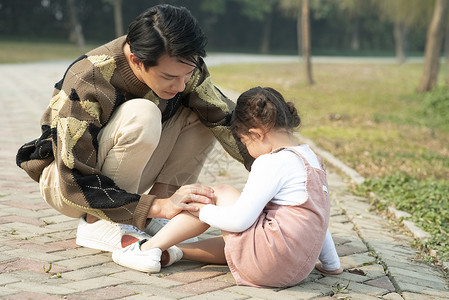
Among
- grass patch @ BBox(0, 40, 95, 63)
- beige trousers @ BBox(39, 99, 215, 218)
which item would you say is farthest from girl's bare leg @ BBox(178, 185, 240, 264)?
grass patch @ BBox(0, 40, 95, 63)

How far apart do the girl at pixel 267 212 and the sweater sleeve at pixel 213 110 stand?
0.48 m

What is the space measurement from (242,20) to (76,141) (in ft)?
126

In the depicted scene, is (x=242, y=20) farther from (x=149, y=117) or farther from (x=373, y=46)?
(x=149, y=117)

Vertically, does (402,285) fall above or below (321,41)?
above

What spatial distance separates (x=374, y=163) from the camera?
6059 millimetres

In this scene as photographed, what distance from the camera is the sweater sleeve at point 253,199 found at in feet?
9.01

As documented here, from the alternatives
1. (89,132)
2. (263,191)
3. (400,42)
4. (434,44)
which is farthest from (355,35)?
(263,191)

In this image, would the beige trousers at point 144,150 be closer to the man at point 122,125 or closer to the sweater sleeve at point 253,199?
the man at point 122,125

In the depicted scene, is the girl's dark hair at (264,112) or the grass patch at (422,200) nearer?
the girl's dark hair at (264,112)

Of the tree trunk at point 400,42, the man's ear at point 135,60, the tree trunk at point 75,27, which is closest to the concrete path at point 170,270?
the man's ear at point 135,60

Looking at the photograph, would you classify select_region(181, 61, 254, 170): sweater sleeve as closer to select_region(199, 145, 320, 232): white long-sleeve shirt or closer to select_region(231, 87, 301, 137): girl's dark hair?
select_region(231, 87, 301, 137): girl's dark hair

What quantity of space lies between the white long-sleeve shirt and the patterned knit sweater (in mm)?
365

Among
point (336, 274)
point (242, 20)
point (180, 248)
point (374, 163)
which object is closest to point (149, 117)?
point (180, 248)

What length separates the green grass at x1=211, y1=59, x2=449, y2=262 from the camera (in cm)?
454
